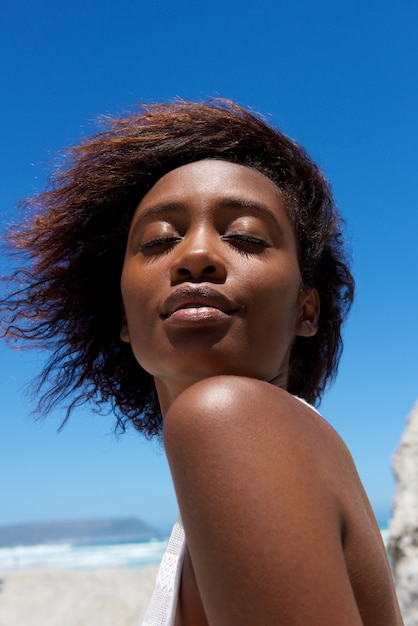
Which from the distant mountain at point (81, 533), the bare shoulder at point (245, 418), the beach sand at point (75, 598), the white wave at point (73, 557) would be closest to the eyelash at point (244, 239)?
the bare shoulder at point (245, 418)

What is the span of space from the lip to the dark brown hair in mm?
477

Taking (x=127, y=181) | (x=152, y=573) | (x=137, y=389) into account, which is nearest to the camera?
(x=127, y=181)

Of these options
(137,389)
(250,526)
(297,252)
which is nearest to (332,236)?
(297,252)

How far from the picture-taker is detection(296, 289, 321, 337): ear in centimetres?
181

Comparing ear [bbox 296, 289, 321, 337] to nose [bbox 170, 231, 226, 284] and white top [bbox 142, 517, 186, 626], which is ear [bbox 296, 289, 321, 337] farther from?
white top [bbox 142, 517, 186, 626]

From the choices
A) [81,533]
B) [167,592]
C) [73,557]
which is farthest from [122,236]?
[81,533]

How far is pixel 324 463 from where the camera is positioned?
3.32 feet

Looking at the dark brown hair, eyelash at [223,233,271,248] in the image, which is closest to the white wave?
the dark brown hair

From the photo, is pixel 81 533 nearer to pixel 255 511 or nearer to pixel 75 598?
pixel 75 598

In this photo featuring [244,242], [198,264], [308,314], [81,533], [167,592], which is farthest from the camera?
[81,533]

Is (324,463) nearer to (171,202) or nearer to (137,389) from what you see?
(171,202)

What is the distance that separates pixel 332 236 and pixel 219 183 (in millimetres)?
638

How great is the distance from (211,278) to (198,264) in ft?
0.13

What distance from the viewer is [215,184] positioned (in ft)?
5.33
